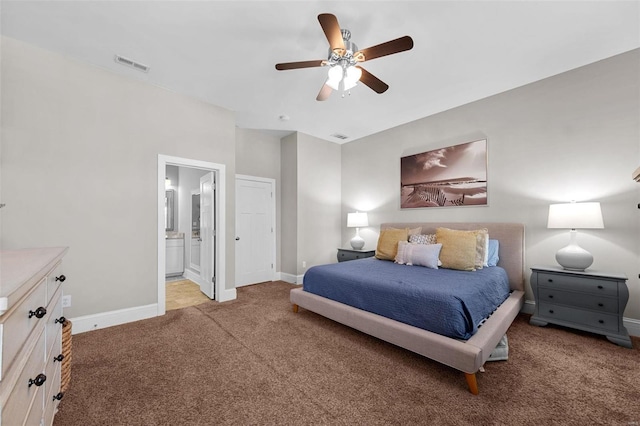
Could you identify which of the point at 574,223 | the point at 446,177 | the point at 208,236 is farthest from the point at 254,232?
the point at 574,223

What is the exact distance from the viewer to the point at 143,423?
151 cm

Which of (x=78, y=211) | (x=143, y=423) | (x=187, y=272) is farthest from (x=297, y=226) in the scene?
(x=143, y=423)

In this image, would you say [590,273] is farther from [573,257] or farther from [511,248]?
[511,248]

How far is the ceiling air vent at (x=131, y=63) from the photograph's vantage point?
267cm

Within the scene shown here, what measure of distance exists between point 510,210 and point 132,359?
174 inches

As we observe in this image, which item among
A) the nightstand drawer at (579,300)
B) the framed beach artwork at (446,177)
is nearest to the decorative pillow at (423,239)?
the framed beach artwork at (446,177)

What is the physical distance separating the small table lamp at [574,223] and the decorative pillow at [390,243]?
164 cm

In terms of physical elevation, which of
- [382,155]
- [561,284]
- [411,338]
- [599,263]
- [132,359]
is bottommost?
[132,359]

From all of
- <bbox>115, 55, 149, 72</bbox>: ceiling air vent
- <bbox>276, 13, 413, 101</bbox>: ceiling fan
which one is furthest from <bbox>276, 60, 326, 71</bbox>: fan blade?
<bbox>115, 55, 149, 72</bbox>: ceiling air vent

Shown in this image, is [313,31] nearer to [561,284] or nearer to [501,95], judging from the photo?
[501,95]

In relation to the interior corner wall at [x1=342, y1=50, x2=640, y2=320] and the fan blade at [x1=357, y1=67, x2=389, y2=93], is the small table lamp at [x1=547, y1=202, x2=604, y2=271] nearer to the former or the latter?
the interior corner wall at [x1=342, y1=50, x2=640, y2=320]

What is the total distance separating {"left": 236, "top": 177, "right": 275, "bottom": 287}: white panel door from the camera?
4660 millimetres

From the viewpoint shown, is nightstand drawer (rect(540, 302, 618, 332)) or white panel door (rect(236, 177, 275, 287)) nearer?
nightstand drawer (rect(540, 302, 618, 332))

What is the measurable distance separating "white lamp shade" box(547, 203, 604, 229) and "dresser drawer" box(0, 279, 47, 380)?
3857 mm
